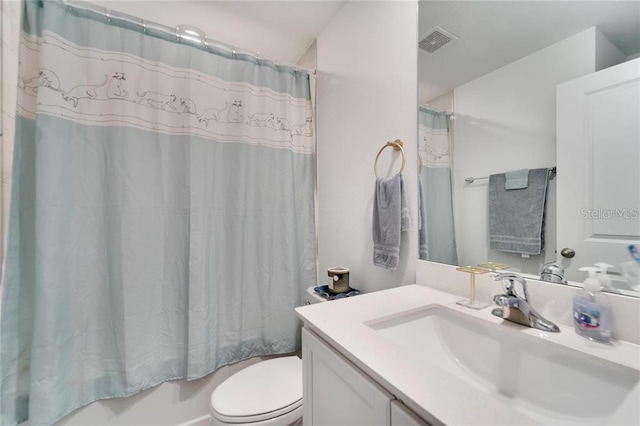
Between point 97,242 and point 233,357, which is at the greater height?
point 97,242

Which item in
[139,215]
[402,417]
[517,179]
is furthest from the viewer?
[139,215]

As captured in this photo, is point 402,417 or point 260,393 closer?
point 402,417

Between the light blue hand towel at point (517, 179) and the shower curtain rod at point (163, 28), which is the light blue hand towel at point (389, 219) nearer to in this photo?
the light blue hand towel at point (517, 179)

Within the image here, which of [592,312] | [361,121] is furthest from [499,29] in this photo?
[592,312]

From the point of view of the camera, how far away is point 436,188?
975mm

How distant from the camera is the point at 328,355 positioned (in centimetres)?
61

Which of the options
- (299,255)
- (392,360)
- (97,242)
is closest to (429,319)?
(392,360)

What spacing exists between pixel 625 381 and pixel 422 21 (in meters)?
1.20

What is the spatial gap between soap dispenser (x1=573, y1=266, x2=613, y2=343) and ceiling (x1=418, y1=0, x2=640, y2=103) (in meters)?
0.52

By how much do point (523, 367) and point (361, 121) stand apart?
115 centimetres

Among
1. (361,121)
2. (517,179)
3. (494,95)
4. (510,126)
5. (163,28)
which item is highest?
(163,28)

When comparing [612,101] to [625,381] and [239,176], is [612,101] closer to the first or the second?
[625,381]

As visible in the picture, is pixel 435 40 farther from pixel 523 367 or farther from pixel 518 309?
pixel 523 367

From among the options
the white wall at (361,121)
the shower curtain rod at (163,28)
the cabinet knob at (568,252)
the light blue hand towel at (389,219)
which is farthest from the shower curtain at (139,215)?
the cabinet knob at (568,252)
